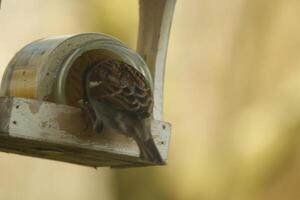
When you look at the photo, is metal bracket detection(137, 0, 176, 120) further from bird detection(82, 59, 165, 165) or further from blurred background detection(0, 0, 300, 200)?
blurred background detection(0, 0, 300, 200)

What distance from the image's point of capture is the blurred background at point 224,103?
312cm

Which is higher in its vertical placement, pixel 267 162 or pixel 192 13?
pixel 192 13

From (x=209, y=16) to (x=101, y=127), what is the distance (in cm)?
151

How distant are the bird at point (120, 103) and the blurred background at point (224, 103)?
4.37ft

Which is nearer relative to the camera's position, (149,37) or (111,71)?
(111,71)

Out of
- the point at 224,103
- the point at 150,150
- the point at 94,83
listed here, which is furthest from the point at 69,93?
the point at 224,103

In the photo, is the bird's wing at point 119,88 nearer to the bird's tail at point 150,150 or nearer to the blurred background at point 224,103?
the bird's tail at point 150,150

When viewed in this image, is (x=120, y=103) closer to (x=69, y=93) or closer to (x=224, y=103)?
(x=69, y=93)

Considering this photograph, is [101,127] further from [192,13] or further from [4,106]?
[192,13]

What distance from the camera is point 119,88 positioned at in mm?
1725

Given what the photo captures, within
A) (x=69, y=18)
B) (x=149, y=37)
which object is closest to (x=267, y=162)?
(x=69, y=18)

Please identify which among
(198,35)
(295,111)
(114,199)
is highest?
(198,35)

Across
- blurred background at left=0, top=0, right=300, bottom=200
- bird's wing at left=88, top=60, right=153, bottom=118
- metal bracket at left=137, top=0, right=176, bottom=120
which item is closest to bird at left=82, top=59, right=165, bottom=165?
bird's wing at left=88, top=60, right=153, bottom=118

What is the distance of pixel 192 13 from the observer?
315 centimetres
